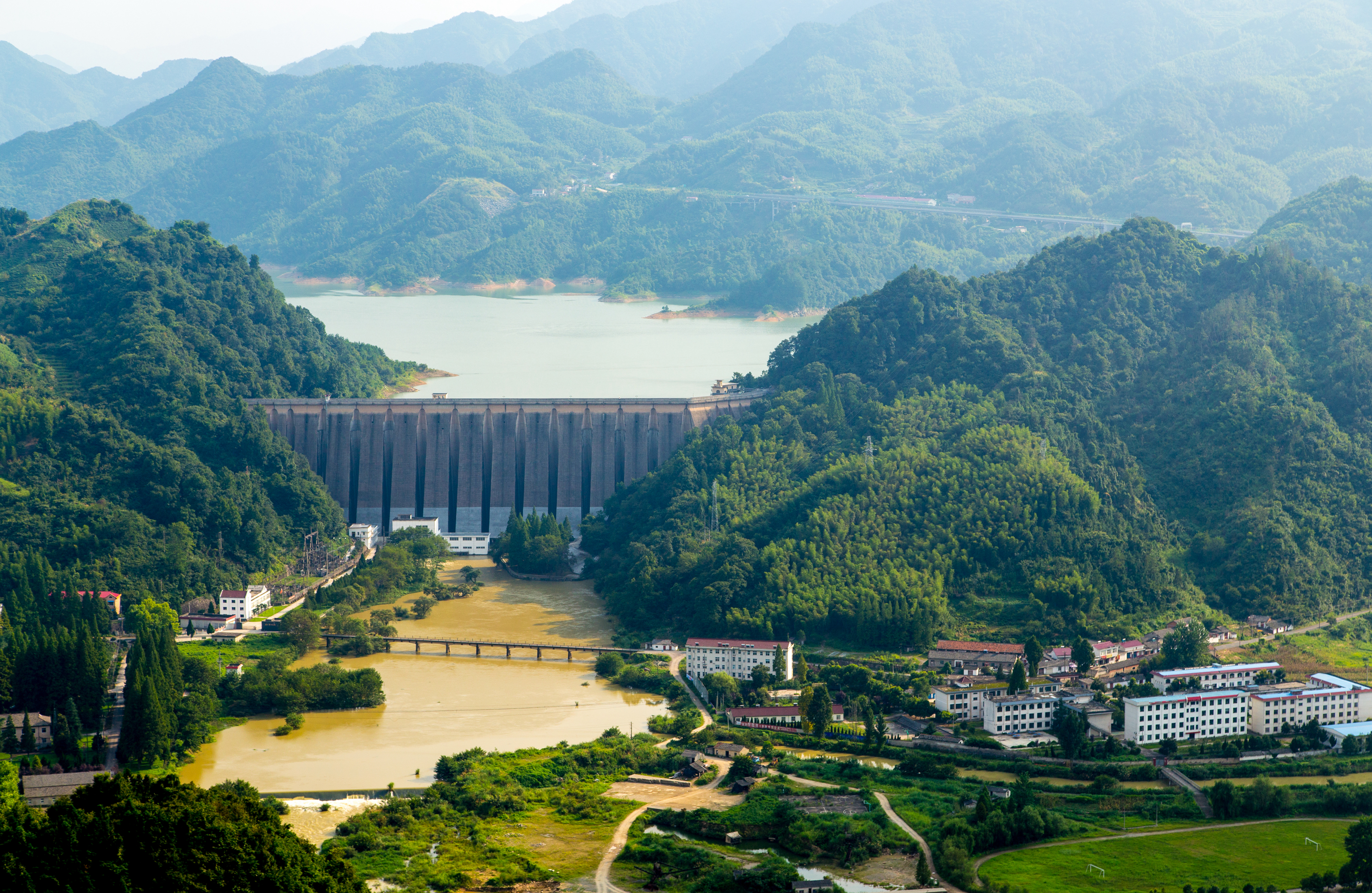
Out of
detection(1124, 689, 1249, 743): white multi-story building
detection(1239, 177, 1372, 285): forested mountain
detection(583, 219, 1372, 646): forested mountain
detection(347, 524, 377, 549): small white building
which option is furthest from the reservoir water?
detection(1124, 689, 1249, 743): white multi-story building

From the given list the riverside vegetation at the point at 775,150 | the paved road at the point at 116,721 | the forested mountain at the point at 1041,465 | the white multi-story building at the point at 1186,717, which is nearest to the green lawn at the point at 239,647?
the paved road at the point at 116,721

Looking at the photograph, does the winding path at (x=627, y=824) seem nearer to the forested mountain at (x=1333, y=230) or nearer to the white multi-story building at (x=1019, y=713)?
the white multi-story building at (x=1019, y=713)

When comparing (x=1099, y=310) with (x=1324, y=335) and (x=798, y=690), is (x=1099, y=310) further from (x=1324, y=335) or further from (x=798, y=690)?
(x=798, y=690)

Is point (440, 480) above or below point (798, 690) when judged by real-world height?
above

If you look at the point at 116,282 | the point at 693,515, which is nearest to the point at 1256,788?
the point at 693,515

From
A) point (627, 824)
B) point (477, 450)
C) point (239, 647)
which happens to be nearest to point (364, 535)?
point (477, 450)

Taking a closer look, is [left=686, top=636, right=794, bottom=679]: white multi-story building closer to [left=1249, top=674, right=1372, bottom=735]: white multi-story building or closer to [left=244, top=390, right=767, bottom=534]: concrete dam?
[left=1249, top=674, right=1372, bottom=735]: white multi-story building
